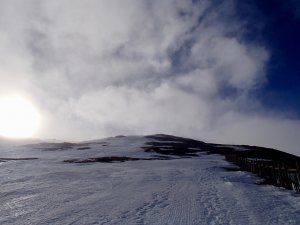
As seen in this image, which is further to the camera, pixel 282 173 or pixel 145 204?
pixel 282 173

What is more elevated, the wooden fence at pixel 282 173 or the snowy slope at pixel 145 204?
the wooden fence at pixel 282 173

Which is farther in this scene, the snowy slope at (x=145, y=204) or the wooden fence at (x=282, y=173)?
the wooden fence at (x=282, y=173)

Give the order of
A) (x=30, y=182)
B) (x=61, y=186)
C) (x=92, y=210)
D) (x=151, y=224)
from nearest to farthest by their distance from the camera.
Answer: (x=151, y=224)
(x=92, y=210)
(x=61, y=186)
(x=30, y=182)

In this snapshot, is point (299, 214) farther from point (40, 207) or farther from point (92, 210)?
point (40, 207)

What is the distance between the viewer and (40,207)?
40.1 feet

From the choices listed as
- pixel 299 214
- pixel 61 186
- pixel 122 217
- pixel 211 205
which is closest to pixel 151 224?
pixel 122 217

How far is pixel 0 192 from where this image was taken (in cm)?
1630

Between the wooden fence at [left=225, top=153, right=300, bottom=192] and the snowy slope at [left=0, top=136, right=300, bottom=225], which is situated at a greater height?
the wooden fence at [left=225, top=153, right=300, bottom=192]

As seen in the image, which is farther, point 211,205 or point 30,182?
point 30,182

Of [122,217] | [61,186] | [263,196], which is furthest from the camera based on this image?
[61,186]

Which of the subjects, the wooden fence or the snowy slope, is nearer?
the snowy slope

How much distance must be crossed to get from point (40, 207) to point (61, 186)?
6111mm

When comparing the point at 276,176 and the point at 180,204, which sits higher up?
the point at 276,176

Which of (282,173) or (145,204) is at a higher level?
(282,173)
